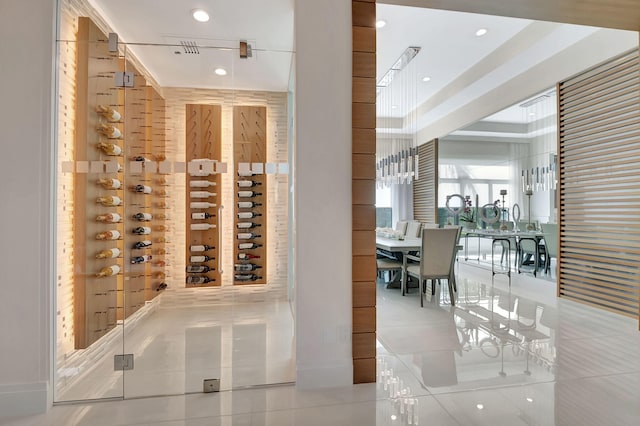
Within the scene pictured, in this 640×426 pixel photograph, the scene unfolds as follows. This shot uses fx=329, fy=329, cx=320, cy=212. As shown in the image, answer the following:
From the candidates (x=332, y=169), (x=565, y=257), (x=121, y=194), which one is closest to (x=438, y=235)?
(x=565, y=257)

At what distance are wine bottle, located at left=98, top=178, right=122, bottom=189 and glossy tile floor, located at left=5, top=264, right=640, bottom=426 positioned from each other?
1448 mm

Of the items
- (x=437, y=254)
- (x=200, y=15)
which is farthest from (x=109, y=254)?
(x=437, y=254)

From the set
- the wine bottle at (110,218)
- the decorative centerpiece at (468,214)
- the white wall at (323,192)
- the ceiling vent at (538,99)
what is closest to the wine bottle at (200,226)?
the wine bottle at (110,218)

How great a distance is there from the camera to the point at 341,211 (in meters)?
2.35

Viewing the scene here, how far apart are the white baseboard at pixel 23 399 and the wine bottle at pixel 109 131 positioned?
5.52ft

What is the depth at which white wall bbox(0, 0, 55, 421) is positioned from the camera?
79.7 inches

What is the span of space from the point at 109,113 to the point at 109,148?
280mm

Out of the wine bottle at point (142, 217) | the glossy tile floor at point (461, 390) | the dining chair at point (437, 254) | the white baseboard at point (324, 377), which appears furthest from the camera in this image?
the dining chair at point (437, 254)

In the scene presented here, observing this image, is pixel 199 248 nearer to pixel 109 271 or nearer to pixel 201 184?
pixel 201 184

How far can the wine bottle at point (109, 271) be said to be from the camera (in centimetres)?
248

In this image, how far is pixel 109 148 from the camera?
94.4 inches

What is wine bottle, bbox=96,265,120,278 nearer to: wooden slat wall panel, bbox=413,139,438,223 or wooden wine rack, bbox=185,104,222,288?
wooden wine rack, bbox=185,104,222,288

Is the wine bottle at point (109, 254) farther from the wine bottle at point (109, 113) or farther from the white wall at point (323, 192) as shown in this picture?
the white wall at point (323, 192)

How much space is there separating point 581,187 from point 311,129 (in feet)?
13.5
